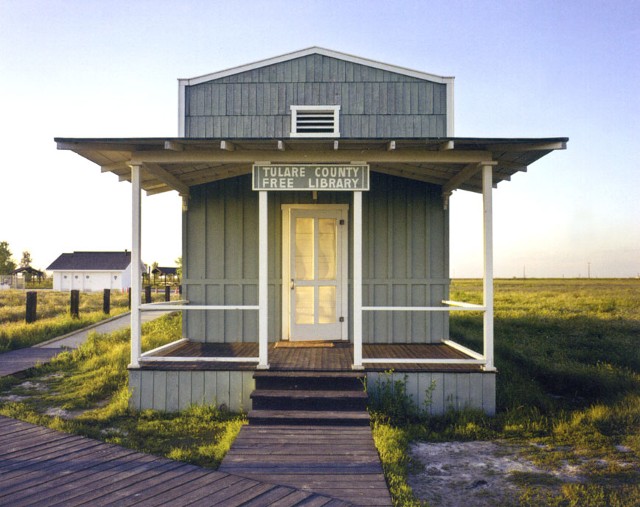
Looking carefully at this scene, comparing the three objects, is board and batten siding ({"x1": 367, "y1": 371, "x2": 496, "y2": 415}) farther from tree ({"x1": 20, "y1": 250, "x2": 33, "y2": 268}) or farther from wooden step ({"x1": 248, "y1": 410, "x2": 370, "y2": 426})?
tree ({"x1": 20, "y1": 250, "x2": 33, "y2": 268})

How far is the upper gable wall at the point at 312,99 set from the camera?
892 centimetres

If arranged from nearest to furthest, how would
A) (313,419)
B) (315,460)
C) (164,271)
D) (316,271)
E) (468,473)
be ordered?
(315,460) → (468,473) → (313,419) → (316,271) → (164,271)

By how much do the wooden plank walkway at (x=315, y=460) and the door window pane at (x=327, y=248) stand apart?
3.56 m

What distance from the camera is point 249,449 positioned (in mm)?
A: 4602

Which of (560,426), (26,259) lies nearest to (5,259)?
(26,259)

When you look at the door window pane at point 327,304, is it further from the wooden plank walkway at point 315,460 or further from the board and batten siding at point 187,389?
the wooden plank walkway at point 315,460

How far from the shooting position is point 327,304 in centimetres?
850

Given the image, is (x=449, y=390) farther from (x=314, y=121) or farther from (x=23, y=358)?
(x=23, y=358)

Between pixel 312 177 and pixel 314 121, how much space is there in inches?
111

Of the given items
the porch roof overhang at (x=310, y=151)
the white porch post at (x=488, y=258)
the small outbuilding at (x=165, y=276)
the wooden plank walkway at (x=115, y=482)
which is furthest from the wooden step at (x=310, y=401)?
the small outbuilding at (x=165, y=276)

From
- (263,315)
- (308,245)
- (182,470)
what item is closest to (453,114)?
(308,245)

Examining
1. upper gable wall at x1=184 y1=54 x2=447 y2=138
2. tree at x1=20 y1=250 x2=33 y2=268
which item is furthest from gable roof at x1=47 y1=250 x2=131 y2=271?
tree at x1=20 y1=250 x2=33 y2=268

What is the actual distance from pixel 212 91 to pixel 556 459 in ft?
26.0

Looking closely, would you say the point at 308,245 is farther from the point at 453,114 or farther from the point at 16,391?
the point at 16,391
